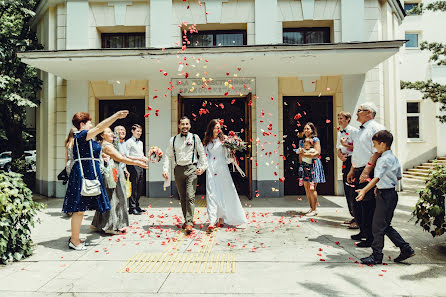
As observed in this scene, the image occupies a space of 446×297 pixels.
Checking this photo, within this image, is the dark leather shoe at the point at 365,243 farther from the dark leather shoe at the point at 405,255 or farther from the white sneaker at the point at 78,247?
the white sneaker at the point at 78,247

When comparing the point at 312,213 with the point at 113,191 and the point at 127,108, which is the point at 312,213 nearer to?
the point at 113,191

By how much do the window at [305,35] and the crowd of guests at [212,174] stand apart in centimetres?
528

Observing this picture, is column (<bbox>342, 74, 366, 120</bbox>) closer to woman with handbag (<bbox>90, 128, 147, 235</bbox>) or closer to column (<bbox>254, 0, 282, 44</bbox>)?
column (<bbox>254, 0, 282, 44</bbox>)

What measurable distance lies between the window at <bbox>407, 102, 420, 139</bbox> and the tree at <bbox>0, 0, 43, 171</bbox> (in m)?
19.0

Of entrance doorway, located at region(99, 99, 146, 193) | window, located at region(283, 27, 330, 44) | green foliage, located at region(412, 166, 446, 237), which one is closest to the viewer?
green foliage, located at region(412, 166, 446, 237)

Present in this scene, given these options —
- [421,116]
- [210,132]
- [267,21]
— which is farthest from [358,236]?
[421,116]

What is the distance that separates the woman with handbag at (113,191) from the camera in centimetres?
552

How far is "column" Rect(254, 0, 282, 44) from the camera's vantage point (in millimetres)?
10367

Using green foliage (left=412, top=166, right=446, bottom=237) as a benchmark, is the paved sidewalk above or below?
below

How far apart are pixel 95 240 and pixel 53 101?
7.20 m

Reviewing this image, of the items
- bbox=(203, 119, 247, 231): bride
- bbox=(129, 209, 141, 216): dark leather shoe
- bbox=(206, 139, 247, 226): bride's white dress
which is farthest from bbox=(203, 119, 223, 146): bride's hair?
bbox=(129, 209, 141, 216): dark leather shoe

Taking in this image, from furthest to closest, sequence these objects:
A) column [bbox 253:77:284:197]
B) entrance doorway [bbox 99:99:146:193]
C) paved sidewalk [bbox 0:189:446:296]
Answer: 1. entrance doorway [bbox 99:99:146:193]
2. column [bbox 253:77:284:197]
3. paved sidewalk [bbox 0:189:446:296]

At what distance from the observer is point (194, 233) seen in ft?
19.0

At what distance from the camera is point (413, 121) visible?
18656 millimetres
